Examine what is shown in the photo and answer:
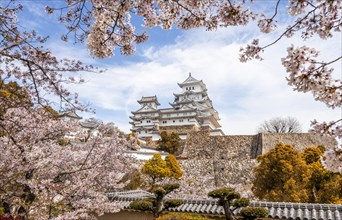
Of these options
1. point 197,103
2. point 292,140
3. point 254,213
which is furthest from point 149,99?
point 254,213

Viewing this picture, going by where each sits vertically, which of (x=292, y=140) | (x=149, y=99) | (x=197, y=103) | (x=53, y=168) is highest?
(x=149, y=99)

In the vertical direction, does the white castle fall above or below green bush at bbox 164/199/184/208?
above

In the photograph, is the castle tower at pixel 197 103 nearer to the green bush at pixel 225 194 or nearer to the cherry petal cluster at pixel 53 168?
the cherry petal cluster at pixel 53 168

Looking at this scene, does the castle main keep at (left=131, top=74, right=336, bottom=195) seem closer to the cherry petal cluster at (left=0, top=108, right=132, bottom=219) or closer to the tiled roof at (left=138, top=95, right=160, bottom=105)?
the tiled roof at (left=138, top=95, right=160, bottom=105)

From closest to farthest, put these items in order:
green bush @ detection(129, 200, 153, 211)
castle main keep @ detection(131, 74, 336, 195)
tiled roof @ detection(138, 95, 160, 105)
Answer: green bush @ detection(129, 200, 153, 211)
castle main keep @ detection(131, 74, 336, 195)
tiled roof @ detection(138, 95, 160, 105)

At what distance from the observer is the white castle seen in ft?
109

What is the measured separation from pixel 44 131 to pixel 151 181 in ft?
38.0

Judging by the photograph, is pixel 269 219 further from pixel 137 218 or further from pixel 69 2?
pixel 69 2

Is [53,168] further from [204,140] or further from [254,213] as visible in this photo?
[204,140]

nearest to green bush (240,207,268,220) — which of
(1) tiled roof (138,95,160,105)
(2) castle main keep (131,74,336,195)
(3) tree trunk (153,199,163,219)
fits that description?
(3) tree trunk (153,199,163,219)

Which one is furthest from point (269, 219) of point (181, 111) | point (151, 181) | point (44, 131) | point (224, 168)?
point (181, 111)

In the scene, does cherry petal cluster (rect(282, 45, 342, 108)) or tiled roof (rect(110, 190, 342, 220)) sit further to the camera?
tiled roof (rect(110, 190, 342, 220))

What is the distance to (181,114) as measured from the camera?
34312 millimetres

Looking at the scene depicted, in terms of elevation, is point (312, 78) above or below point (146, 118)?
below
